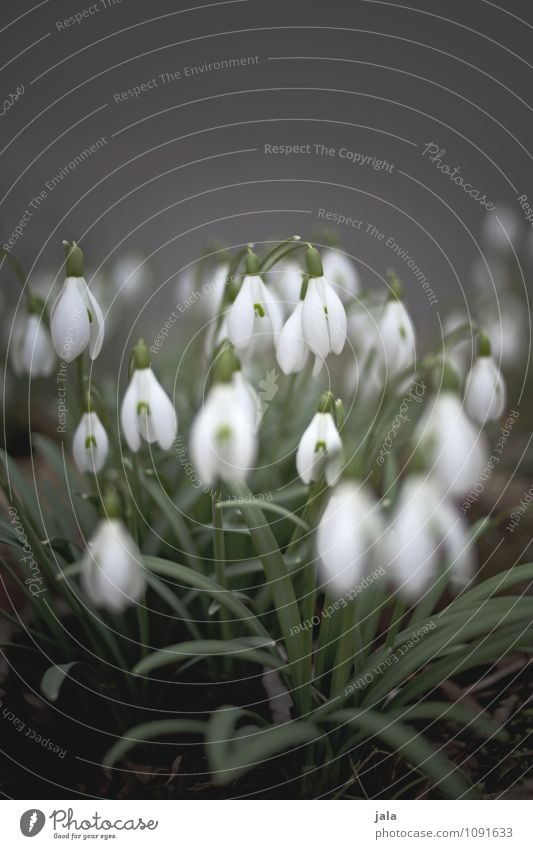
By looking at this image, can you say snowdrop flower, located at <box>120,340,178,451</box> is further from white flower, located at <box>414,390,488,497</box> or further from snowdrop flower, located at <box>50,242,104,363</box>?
white flower, located at <box>414,390,488,497</box>

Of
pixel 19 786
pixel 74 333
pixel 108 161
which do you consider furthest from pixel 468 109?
pixel 19 786

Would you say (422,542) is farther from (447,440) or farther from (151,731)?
(151,731)

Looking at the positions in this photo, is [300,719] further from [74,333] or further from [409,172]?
[409,172]

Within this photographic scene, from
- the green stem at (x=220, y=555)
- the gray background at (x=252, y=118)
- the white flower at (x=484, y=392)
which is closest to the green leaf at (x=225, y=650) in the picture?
the green stem at (x=220, y=555)
